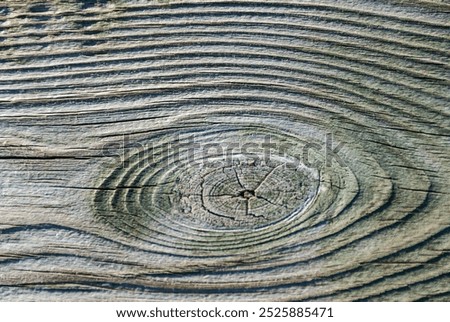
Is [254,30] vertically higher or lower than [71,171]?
higher

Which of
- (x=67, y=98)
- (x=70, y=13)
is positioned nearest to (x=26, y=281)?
(x=67, y=98)

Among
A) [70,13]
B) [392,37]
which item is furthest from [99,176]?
[392,37]

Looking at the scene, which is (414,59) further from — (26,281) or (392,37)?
(26,281)

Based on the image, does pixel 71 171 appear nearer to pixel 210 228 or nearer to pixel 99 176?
pixel 99 176
